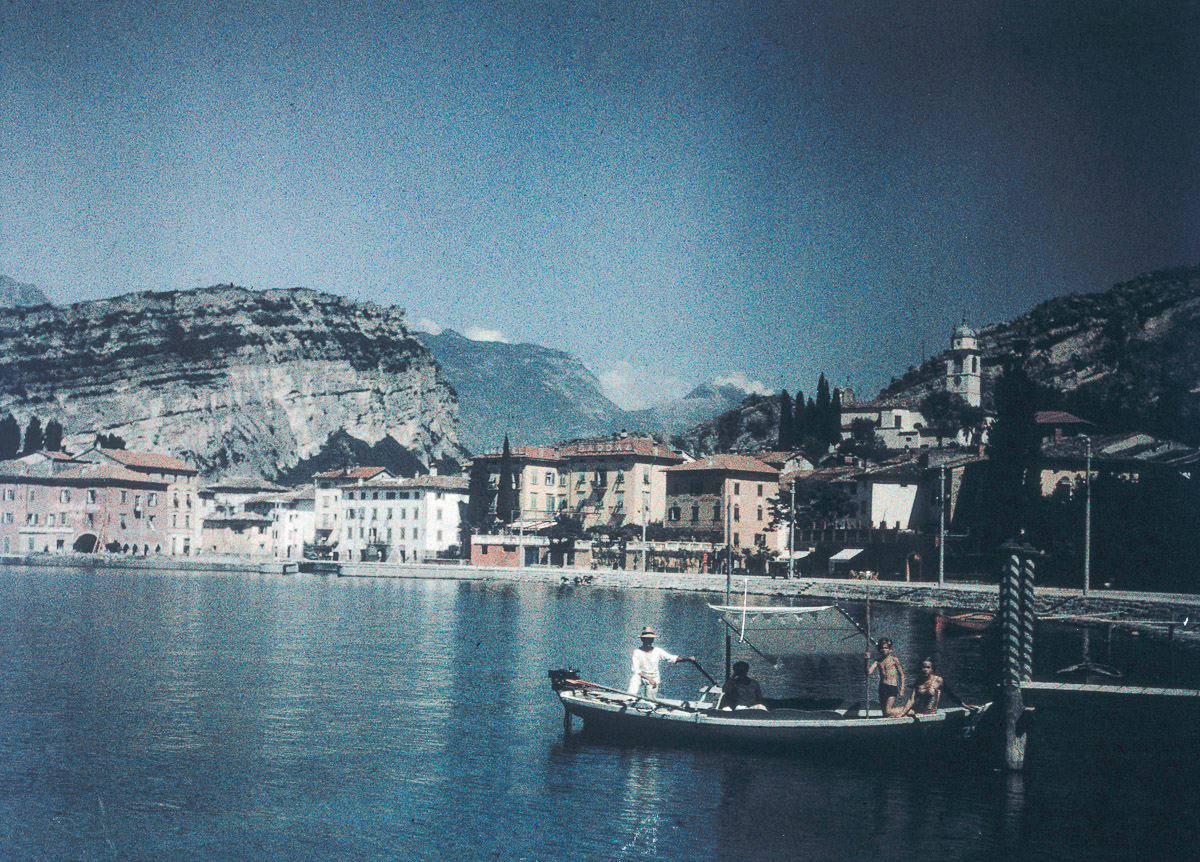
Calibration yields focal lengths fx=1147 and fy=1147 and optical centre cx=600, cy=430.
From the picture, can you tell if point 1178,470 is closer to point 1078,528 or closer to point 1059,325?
point 1078,528

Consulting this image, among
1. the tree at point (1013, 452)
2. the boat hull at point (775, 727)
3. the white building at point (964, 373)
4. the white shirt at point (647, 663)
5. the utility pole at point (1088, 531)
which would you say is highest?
the white building at point (964, 373)

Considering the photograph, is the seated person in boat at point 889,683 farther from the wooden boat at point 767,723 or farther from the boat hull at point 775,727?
the boat hull at point 775,727

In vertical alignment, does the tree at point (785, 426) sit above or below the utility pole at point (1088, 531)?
above

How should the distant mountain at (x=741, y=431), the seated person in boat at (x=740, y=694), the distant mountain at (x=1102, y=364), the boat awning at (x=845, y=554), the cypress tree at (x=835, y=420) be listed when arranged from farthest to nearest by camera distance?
the distant mountain at (x=741, y=431) → the cypress tree at (x=835, y=420) → the distant mountain at (x=1102, y=364) → the boat awning at (x=845, y=554) → the seated person in boat at (x=740, y=694)

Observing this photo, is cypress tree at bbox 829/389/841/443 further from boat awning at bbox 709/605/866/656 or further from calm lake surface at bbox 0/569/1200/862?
boat awning at bbox 709/605/866/656

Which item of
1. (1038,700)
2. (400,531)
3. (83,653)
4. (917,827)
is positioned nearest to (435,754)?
(917,827)

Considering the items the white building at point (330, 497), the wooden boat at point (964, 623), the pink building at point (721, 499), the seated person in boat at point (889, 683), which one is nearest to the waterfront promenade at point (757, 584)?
the seated person in boat at point (889, 683)

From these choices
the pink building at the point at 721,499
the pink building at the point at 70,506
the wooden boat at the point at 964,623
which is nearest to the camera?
the wooden boat at the point at 964,623
